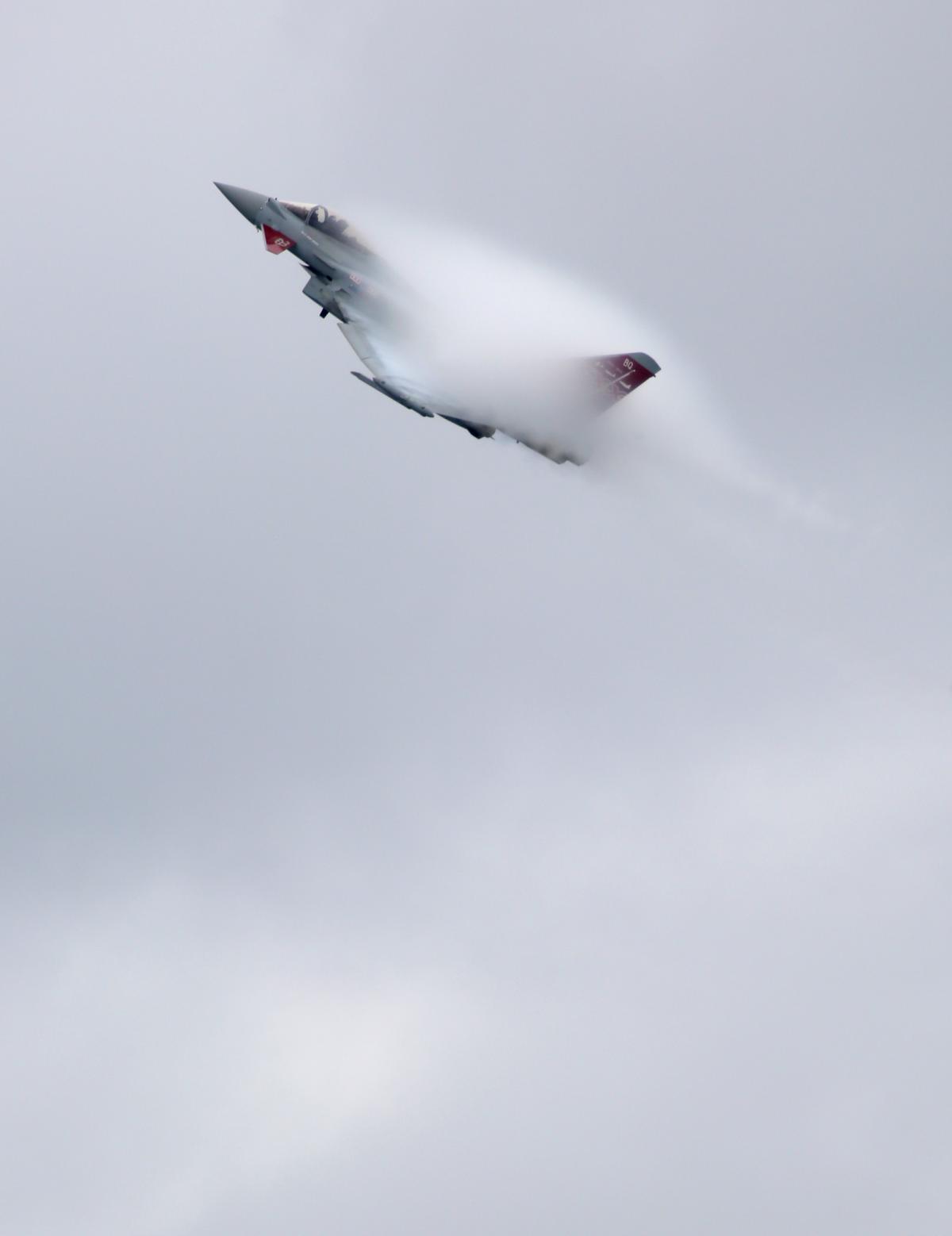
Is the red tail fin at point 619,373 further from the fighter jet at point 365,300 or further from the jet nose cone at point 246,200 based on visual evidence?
the jet nose cone at point 246,200

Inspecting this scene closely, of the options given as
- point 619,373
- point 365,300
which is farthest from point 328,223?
point 619,373

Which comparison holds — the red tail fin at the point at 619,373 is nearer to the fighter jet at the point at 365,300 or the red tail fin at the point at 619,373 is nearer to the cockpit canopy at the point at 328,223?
the fighter jet at the point at 365,300

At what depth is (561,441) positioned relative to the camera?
266ft

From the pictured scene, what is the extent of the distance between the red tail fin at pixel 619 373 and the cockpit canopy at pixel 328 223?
10239 mm

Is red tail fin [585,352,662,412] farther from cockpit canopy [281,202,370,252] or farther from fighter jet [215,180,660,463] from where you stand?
cockpit canopy [281,202,370,252]

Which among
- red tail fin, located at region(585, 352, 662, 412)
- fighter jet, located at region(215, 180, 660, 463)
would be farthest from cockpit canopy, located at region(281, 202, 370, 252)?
red tail fin, located at region(585, 352, 662, 412)

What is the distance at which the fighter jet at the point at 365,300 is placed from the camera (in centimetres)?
7962

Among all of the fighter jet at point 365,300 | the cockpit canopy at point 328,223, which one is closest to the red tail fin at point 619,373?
the fighter jet at point 365,300

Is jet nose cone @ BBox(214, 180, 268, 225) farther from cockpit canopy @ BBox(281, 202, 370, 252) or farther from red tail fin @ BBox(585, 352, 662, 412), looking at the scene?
red tail fin @ BBox(585, 352, 662, 412)

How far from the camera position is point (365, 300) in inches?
3216

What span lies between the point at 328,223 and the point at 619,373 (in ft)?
41.3

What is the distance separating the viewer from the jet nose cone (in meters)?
83.1

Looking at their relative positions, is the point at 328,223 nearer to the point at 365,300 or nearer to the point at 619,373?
the point at 365,300

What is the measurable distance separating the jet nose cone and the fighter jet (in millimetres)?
30
